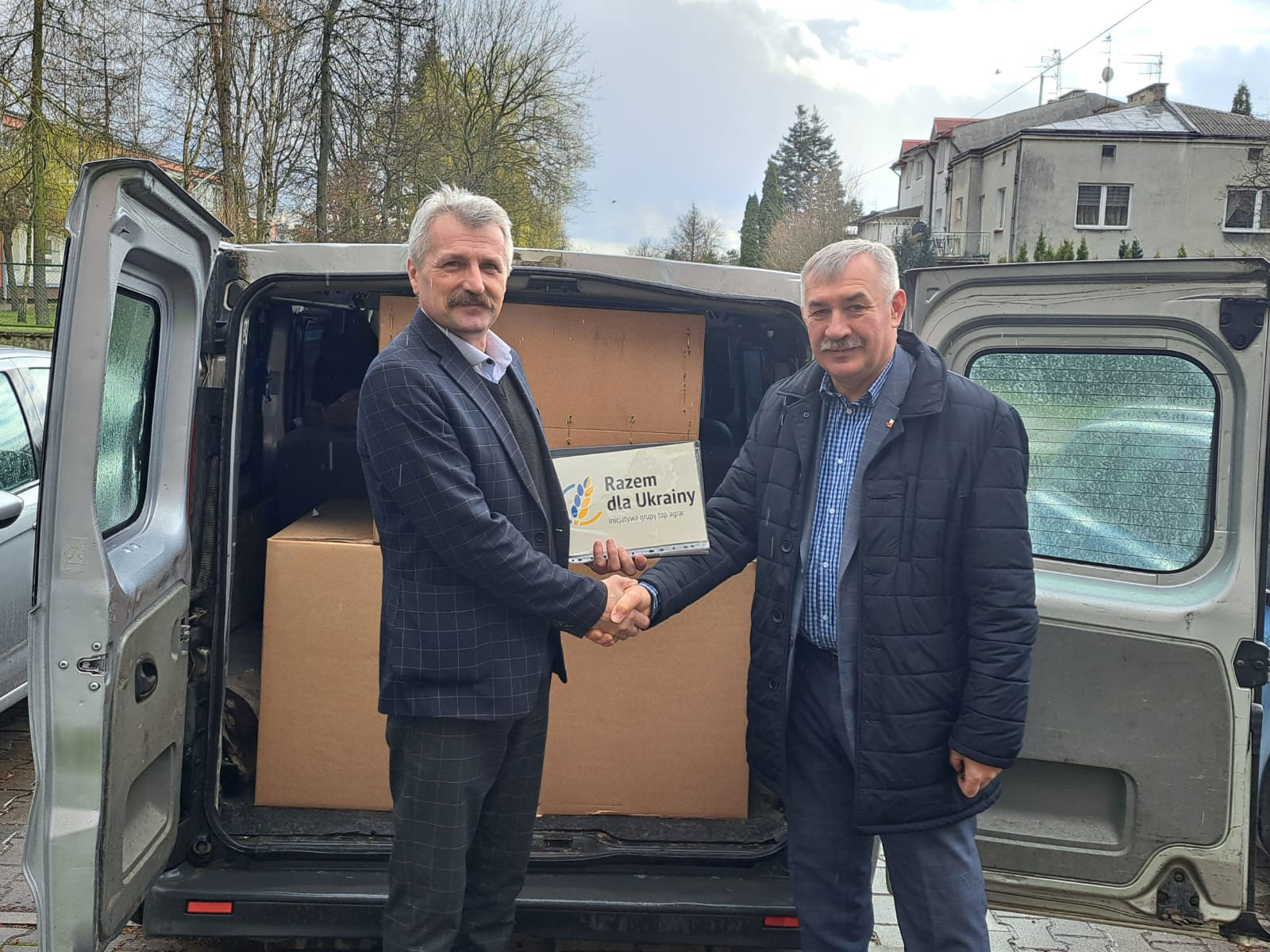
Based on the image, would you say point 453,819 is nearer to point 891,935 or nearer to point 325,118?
point 891,935

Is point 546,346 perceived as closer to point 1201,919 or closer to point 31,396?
point 1201,919

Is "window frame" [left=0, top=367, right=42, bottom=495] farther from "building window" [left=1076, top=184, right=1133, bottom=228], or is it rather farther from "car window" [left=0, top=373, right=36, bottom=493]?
"building window" [left=1076, top=184, right=1133, bottom=228]

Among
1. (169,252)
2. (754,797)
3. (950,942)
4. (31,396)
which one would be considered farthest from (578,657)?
(31,396)

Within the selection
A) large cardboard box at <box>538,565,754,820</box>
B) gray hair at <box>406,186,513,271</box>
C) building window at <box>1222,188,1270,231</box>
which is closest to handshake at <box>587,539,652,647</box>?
large cardboard box at <box>538,565,754,820</box>

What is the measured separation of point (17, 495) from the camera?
4477 millimetres

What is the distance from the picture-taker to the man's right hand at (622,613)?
238 cm

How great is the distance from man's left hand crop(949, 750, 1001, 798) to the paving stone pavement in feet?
4.14

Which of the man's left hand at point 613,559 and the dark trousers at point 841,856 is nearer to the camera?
the dark trousers at point 841,856

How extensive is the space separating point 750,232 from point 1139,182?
32689mm

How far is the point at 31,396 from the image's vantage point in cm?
488

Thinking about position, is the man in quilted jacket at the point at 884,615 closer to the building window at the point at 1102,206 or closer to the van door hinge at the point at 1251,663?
the van door hinge at the point at 1251,663

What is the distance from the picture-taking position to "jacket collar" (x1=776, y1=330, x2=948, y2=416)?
85.0 inches

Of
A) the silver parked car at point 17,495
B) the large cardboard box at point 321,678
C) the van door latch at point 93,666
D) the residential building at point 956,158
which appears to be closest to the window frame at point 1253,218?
the residential building at point 956,158

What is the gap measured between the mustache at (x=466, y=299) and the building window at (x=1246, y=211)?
4639 centimetres
